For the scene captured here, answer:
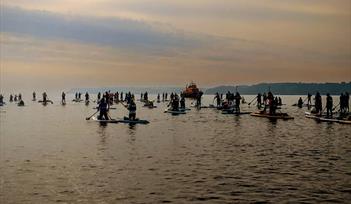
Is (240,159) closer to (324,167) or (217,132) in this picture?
(324,167)

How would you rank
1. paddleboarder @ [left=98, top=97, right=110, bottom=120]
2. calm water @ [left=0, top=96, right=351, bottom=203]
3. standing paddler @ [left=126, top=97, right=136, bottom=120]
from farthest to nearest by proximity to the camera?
paddleboarder @ [left=98, top=97, right=110, bottom=120], standing paddler @ [left=126, top=97, right=136, bottom=120], calm water @ [left=0, top=96, right=351, bottom=203]

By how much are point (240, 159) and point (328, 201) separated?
385 inches

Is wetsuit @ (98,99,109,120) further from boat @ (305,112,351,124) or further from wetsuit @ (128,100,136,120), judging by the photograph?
boat @ (305,112,351,124)

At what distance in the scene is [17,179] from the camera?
2033cm

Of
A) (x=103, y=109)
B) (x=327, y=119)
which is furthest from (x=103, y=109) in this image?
(x=327, y=119)

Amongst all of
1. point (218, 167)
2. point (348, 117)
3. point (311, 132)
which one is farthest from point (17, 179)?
point (348, 117)

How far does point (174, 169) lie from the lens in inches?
906

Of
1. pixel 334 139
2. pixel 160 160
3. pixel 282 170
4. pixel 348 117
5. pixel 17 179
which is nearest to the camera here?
pixel 17 179

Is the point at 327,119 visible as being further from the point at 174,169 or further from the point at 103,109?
the point at 174,169

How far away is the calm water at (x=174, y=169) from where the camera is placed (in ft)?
57.8

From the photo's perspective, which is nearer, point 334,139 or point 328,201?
point 328,201

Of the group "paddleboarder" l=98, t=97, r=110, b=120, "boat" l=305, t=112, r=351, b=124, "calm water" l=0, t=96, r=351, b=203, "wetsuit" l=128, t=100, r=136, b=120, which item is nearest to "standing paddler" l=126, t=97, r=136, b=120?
"wetsuit" l=128, t=100, r=136, b=120

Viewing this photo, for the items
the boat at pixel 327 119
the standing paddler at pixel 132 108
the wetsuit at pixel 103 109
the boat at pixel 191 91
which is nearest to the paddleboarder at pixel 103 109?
the wetsuit at pixel 103 109

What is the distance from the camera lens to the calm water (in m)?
17.6
